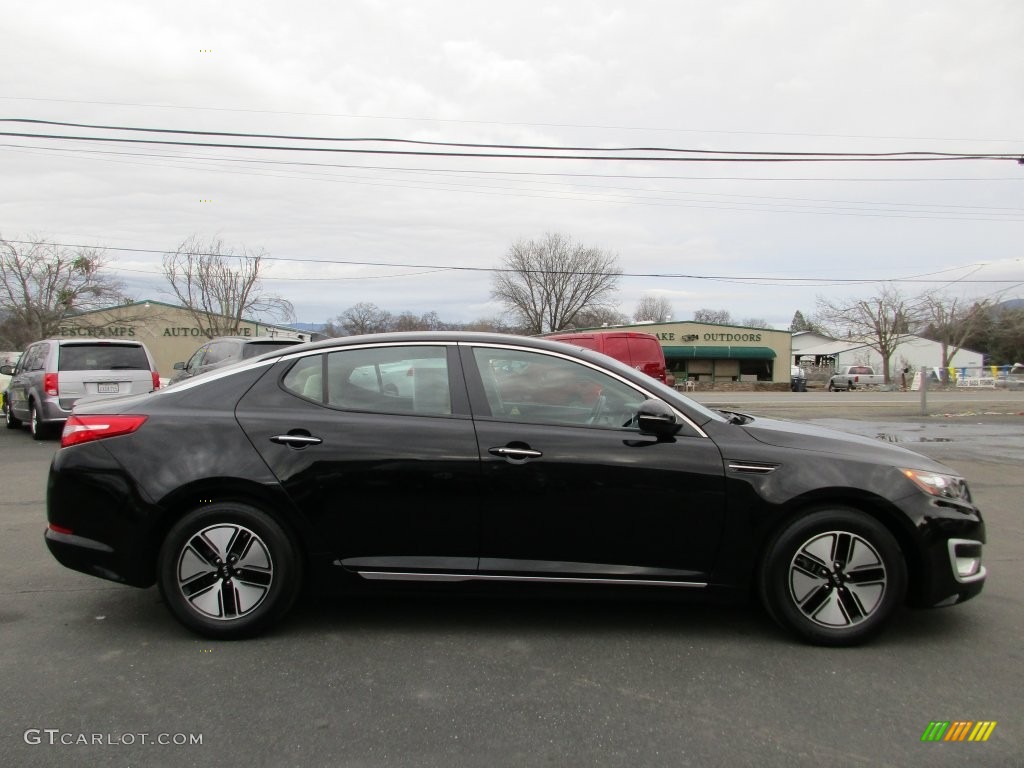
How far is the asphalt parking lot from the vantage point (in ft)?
8.41

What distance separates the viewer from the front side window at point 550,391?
11.8ft

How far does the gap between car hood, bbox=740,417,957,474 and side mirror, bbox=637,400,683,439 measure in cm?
44

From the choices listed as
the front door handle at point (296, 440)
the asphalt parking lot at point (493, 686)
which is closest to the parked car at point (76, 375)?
the asphalt parking lot at point (493, 686)

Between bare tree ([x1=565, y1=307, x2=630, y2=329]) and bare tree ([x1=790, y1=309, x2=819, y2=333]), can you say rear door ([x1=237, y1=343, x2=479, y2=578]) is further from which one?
bare tree ([x1=790, y1=309, x2=819, y2=333])

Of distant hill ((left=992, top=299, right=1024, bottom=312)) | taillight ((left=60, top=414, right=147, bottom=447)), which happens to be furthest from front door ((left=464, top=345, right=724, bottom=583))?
distant hill ((left=992, top=299, right=1024, bottom=312))

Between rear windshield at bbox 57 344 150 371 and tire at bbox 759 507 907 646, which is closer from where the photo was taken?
tire at bbox 759 507 907 646

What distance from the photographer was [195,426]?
3510mm

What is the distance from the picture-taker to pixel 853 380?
146 ft

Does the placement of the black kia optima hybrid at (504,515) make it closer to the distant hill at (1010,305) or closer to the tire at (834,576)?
the tire at (834,576)

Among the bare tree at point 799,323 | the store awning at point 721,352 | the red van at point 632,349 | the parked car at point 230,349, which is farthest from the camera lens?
the bare tree at point 799,323

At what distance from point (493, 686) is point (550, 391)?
4.82 ft

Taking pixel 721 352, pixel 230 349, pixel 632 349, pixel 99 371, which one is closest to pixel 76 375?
pixel 99 371

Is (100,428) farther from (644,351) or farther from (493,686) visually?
(644,351)

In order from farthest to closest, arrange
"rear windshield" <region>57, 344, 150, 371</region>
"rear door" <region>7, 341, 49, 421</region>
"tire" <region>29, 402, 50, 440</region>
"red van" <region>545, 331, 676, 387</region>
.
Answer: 1. "red van" <region>545, 331, 676, 387</region>
2. "rear door" <region>7, 341, 49, 421</region>
3. "tire" <region>29, 402, 50, 440</region>
4. "rear windshield" <region>57, 344, 150, 371</region>
